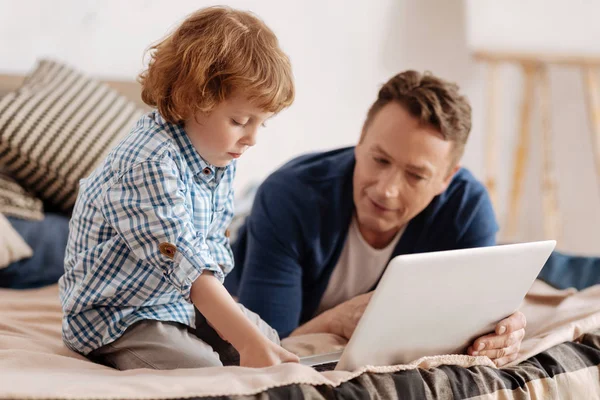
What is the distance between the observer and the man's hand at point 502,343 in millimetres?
1184

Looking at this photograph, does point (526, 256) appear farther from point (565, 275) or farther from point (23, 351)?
point (565, 275)

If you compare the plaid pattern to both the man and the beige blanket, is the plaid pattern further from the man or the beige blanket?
the man

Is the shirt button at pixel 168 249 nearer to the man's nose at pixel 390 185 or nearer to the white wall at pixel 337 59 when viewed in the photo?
the man's nose at pixel 390 185

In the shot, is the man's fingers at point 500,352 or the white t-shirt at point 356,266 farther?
the white t-shirt at point 356,266

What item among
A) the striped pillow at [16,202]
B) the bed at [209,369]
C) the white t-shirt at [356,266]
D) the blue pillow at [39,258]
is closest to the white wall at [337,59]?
the bed at [209,369]

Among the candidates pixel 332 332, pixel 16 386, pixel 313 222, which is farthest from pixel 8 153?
pixel 16 386

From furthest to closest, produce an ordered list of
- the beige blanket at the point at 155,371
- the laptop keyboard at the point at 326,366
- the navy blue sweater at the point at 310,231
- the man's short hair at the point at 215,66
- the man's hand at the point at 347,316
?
the navy blue sweater at the point at 310,231
the man's hand at the point at 347,316
the laptop keyboard at the point at 326,366
the man's short hair at the point at 215,66
the beige blanket at the point at 155,371

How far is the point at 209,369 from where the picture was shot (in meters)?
1.02

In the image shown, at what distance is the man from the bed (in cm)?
19

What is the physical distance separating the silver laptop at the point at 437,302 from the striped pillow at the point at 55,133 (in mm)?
1094

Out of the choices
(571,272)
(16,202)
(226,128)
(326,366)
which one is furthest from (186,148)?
(571,272)

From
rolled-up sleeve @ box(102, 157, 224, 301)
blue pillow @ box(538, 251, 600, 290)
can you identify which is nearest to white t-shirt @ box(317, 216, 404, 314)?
blue pillow @ box(538, 251, 600, 290)

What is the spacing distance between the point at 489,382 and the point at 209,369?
1.37 feet

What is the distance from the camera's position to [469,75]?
3246mm
